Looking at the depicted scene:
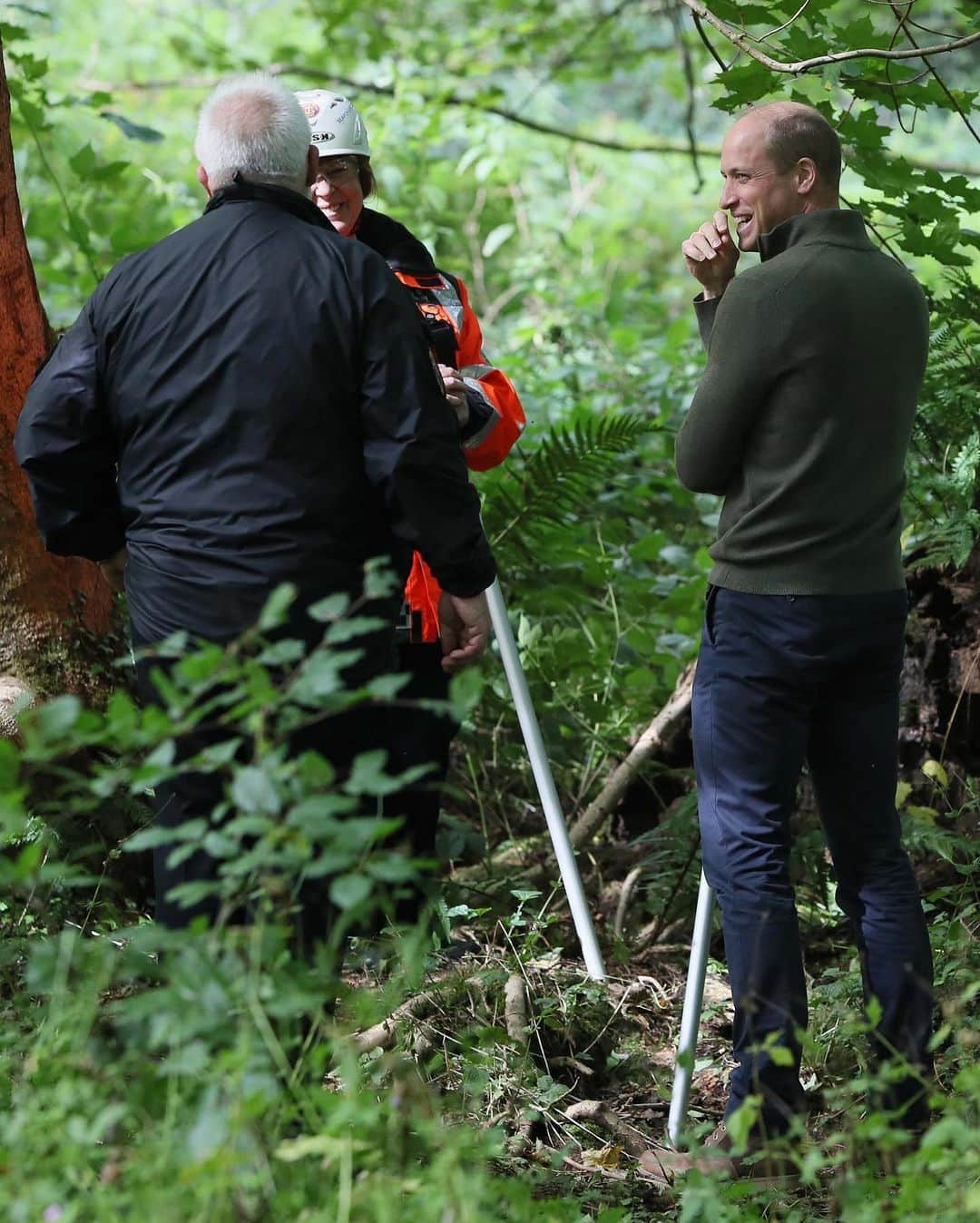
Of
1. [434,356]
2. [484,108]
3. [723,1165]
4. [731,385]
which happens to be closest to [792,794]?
[723,1165]

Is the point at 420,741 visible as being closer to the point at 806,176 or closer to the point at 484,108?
the point at 806,176

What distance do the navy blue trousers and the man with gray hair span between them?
676mm

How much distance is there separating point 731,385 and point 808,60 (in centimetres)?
126

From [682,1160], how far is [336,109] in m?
2.86

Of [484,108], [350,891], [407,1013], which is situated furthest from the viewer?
[484,108]

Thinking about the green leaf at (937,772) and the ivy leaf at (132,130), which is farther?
the ivy leaf at (132,130)

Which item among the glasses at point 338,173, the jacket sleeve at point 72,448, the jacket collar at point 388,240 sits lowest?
the jacket sleeve at point 72,448

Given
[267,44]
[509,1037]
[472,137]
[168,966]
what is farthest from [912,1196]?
[267,44]

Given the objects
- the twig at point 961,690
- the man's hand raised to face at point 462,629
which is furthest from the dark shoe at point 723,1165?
the twig at point 961,690

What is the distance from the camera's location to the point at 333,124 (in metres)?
3.95

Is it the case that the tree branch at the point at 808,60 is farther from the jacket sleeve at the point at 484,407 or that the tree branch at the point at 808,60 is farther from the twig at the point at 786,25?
the jacket sleeve at the point at 484,407

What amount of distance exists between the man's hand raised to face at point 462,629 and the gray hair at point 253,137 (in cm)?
104

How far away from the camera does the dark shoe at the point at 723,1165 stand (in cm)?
302

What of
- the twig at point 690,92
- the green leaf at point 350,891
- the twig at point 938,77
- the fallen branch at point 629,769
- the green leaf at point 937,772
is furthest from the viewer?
the twig at point 690,92
